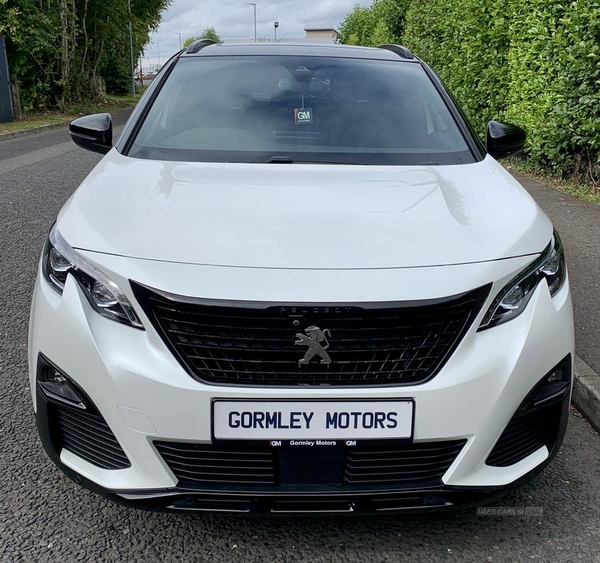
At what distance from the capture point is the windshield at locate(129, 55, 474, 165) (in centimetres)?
293

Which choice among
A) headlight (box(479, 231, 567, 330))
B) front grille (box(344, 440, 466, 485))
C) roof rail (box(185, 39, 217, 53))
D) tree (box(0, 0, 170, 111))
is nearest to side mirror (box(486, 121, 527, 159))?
headlight (box(479, 231, 567, 330))

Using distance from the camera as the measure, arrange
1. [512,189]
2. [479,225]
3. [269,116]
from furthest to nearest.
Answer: [269,116]
[512,189]
[479,225]

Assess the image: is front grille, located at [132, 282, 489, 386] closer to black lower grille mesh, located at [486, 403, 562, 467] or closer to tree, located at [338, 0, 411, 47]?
black lower grille mesh, located at [486, 403, 562, 467]

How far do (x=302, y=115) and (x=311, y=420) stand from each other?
1755 millimetres

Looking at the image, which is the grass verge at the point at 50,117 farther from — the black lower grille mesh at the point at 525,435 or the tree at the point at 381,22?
the black lower grille mesh at the point at 525,435

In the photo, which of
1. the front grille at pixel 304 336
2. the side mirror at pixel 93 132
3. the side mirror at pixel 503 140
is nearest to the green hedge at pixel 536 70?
the side mirror at pixel 503 140

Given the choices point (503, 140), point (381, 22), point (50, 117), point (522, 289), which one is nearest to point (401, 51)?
point (503, 140)

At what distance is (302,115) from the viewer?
10.5ft

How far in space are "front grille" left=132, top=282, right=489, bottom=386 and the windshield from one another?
1107mm

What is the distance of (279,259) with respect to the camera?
1.93 metres

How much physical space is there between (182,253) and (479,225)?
940 millimetres

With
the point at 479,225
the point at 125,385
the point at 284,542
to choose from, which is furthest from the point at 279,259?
the point at 284,542

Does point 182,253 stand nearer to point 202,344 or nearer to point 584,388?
point 202,344

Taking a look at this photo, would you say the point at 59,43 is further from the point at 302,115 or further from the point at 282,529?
the point at 282,529
